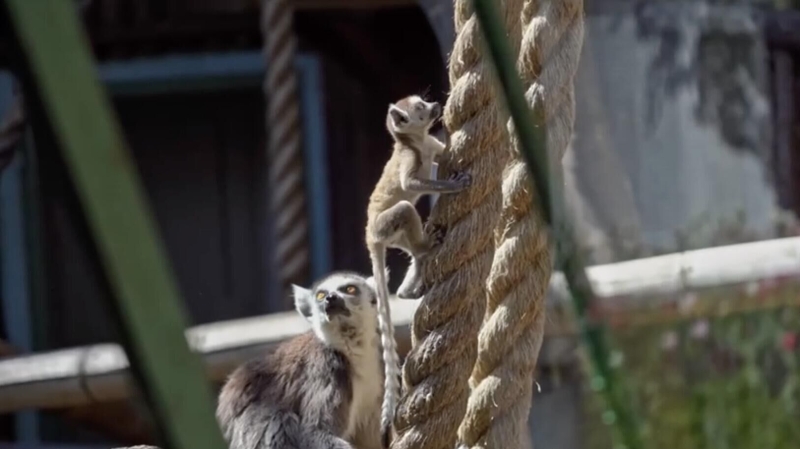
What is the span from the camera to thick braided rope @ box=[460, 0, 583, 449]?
139 centimetres

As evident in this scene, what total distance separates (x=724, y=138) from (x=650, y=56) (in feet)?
1.49

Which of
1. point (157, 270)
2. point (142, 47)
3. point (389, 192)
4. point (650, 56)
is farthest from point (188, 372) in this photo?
point (142, 47)

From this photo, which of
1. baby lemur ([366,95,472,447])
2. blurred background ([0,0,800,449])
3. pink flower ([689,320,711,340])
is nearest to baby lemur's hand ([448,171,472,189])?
baby lemur ([366,95,472,447])

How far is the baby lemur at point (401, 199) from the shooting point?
2154 millimetres

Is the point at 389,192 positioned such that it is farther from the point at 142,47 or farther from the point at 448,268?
the point at 142,47

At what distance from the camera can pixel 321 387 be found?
8.86ft

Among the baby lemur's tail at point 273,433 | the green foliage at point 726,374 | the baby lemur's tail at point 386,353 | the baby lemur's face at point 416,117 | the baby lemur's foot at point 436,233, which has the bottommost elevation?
the green foliage at point 726,374

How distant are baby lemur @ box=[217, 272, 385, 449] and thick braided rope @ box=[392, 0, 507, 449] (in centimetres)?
114

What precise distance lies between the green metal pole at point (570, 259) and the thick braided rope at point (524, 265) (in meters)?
0.64

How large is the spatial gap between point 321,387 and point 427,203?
261 cm

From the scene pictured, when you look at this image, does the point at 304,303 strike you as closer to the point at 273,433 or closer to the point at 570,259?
the point at 273,433

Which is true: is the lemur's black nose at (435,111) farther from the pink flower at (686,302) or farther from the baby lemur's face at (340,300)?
the pink flower at (686,302)

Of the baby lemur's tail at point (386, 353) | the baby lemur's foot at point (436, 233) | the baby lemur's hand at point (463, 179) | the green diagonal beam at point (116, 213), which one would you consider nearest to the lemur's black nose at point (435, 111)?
the baby lemur's tail at point (386, 353)

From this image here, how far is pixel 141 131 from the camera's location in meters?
6.52
